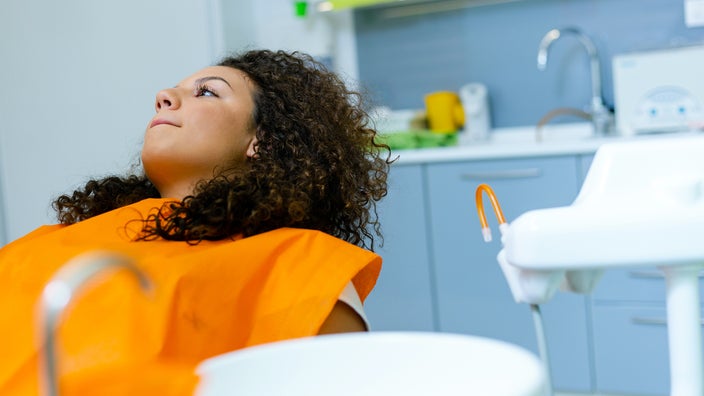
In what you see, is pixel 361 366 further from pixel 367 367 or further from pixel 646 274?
pixel 646 274

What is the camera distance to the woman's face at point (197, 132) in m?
1.51

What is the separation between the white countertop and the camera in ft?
8.91

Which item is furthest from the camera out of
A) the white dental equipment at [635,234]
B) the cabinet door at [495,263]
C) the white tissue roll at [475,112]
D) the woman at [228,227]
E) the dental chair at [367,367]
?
the white tissue roll at [475,112]

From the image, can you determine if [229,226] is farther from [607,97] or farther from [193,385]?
[607,97]

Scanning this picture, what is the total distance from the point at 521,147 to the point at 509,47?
0.72 metres

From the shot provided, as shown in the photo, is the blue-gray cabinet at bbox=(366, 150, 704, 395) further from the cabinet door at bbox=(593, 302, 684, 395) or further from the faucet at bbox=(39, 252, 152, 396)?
the faucet at bbox=(39, 252, 152, 396)

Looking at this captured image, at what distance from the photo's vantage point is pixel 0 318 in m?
1.17

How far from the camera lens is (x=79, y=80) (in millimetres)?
3699

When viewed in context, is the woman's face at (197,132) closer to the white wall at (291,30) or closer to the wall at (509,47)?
the wall at (509,47)

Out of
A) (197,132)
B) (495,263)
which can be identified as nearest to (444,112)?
(495,263)

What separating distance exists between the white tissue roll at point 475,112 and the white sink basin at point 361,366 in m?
2.73

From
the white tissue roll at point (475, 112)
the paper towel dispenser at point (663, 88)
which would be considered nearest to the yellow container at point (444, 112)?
the white tissue roll at point (475, 112)

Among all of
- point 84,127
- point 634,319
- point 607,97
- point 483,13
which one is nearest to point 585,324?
point 634,319

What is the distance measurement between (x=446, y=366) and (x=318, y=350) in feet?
0.30
